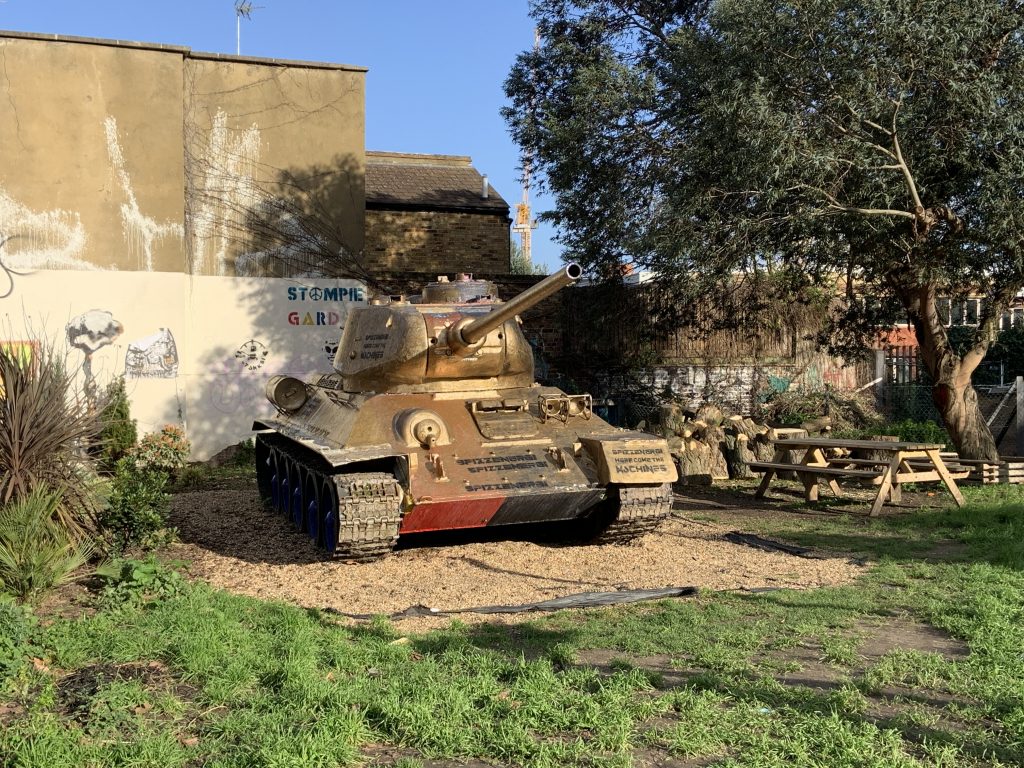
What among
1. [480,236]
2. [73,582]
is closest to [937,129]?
[73,582]

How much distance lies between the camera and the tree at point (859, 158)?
1030cm

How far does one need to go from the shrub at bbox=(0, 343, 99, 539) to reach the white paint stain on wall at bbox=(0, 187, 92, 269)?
8809 millimetres

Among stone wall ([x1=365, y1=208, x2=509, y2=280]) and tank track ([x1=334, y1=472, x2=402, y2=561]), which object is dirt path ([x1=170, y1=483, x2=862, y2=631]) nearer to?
tank track ([x1=334, y1=472, x2=402, y2=561])

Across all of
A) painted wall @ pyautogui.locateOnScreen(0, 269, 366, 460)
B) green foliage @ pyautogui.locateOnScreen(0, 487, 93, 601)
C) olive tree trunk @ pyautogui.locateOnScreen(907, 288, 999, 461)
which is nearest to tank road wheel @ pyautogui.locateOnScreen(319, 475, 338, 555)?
green foliage @ pyautogui.locateOnScreen(0, 487, 93, 601)

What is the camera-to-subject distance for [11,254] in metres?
15.9

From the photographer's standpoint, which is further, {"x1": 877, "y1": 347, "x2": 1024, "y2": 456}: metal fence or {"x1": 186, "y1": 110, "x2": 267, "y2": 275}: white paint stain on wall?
{"x1": 186, "y1": 110, "x2": 267, "y2": 275}: white paint stain on wall

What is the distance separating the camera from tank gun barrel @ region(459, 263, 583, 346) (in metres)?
7.86

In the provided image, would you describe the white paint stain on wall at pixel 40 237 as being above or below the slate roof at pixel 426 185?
below

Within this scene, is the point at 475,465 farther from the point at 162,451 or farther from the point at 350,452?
the point at 162,451

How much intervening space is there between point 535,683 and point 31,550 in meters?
3.88

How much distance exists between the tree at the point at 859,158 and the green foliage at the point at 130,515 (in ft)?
20.9

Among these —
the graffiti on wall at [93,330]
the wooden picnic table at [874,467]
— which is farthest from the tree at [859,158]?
the graffiti on wall at [93,330]

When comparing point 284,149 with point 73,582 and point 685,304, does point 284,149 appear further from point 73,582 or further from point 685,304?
point 73,582

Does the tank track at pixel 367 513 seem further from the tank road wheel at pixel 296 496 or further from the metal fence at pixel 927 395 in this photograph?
the metal fence at pixel 927 395
